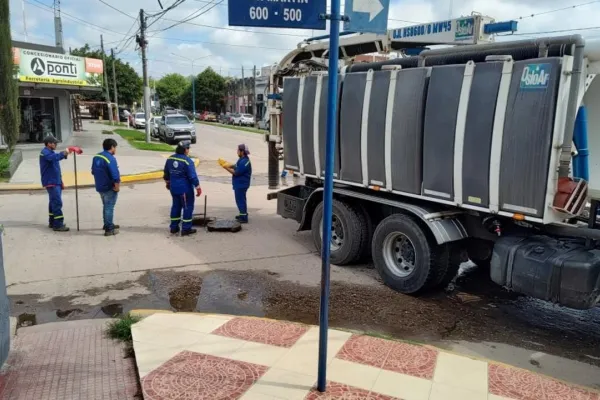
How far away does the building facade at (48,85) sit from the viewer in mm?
20984

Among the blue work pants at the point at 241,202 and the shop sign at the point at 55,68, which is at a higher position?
the shop sign at the point at 55,68

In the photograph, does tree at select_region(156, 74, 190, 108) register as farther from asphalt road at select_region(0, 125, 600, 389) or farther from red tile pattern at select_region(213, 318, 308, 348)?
red tile pattern at select_region(213, 318, 308, 348)

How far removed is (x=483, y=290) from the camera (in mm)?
6449

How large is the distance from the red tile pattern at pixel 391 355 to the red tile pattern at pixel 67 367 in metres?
1.80

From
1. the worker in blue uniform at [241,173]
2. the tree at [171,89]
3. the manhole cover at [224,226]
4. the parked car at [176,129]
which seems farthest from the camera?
the tree at [171,89]

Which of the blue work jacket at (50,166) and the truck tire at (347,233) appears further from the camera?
the blue work jacket at (50,166)

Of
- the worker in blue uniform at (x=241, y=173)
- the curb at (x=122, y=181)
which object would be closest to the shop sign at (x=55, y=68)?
the curb at (x=122, y=181)

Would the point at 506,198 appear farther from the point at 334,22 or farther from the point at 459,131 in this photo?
the point at 334,22

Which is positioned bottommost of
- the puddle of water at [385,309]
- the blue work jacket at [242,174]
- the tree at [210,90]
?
the puddle of water at [385,309]

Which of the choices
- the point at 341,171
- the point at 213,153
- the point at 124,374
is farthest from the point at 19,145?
the point at 124,374

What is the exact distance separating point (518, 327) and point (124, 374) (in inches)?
156

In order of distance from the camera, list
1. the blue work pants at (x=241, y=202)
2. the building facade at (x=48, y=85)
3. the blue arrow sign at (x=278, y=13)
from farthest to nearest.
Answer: the building facade at (x=48, y=85), the blue work pants at (x=241, y=202), the blue arrow sign at (x=278, y=13)

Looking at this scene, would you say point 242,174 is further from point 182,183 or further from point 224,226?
point 182,183

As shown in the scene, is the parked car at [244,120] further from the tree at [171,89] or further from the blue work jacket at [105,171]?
the blue work jacket at [105,171]
